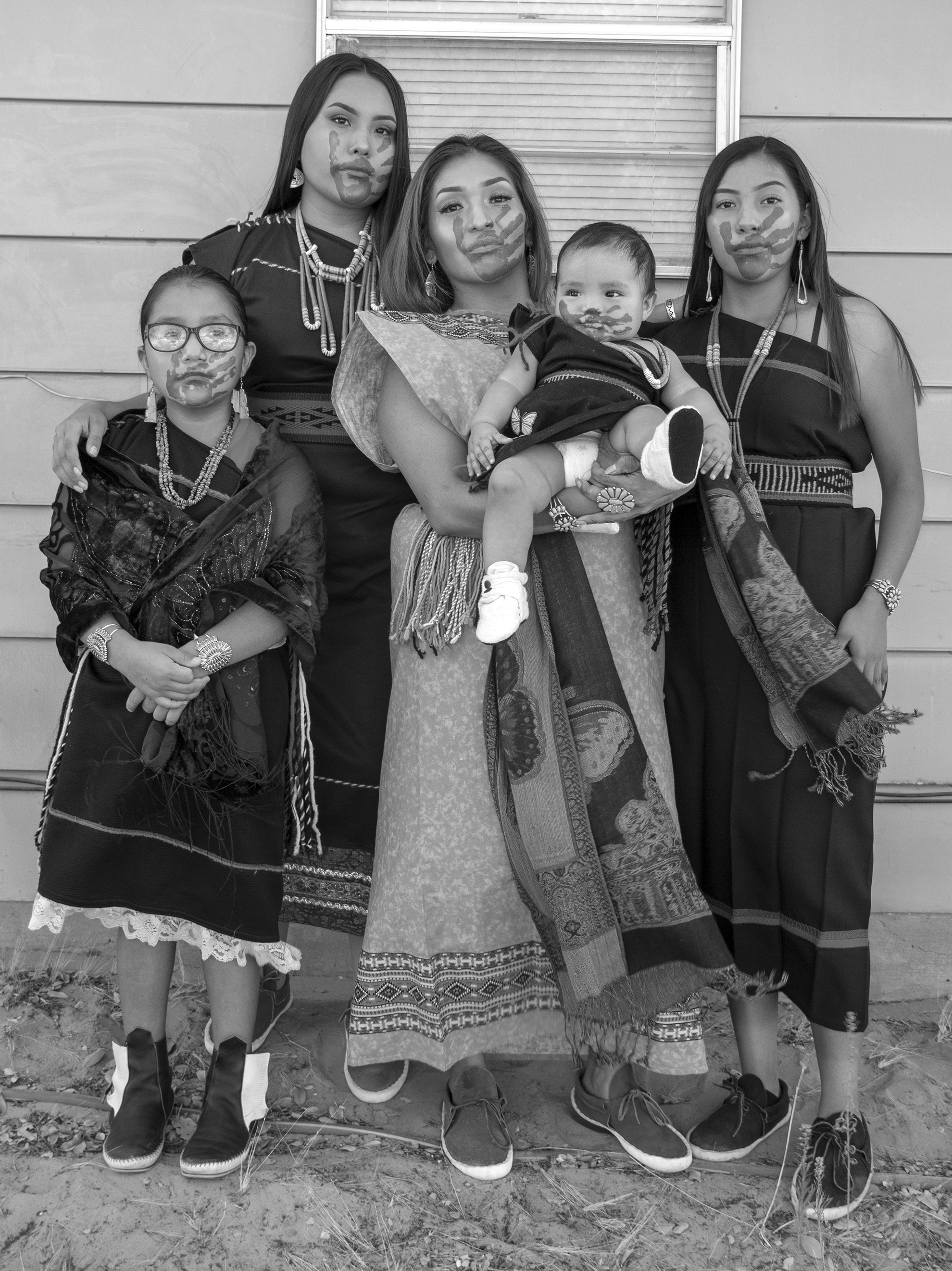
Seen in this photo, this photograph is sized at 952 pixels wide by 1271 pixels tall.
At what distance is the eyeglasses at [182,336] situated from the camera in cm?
204

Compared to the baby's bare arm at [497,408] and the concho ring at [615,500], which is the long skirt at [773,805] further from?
the baby's bare arm at [497,408]

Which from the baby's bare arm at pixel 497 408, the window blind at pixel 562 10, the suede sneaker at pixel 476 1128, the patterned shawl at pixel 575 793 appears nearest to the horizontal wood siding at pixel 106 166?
the window blind at pixel 562 10

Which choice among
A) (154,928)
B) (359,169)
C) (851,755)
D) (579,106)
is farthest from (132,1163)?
(579,106)

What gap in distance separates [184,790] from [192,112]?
1.79 m

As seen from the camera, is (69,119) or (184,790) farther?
(69,119)

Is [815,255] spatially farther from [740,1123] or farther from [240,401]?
[740,1123]

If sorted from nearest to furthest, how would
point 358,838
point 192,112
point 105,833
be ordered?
point 105,833 < point 358,838 < point 192,112

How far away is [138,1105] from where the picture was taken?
207cm

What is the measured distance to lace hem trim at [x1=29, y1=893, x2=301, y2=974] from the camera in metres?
2.03

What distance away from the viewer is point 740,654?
211 centimetres

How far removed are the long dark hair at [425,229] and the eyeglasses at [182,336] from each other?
0.35 metres

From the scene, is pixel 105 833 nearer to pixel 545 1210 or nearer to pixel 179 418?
pixel 179 418

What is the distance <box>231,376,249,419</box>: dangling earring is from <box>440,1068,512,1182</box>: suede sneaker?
138cm

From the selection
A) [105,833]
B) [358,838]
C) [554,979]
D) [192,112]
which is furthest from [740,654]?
[192,112]
